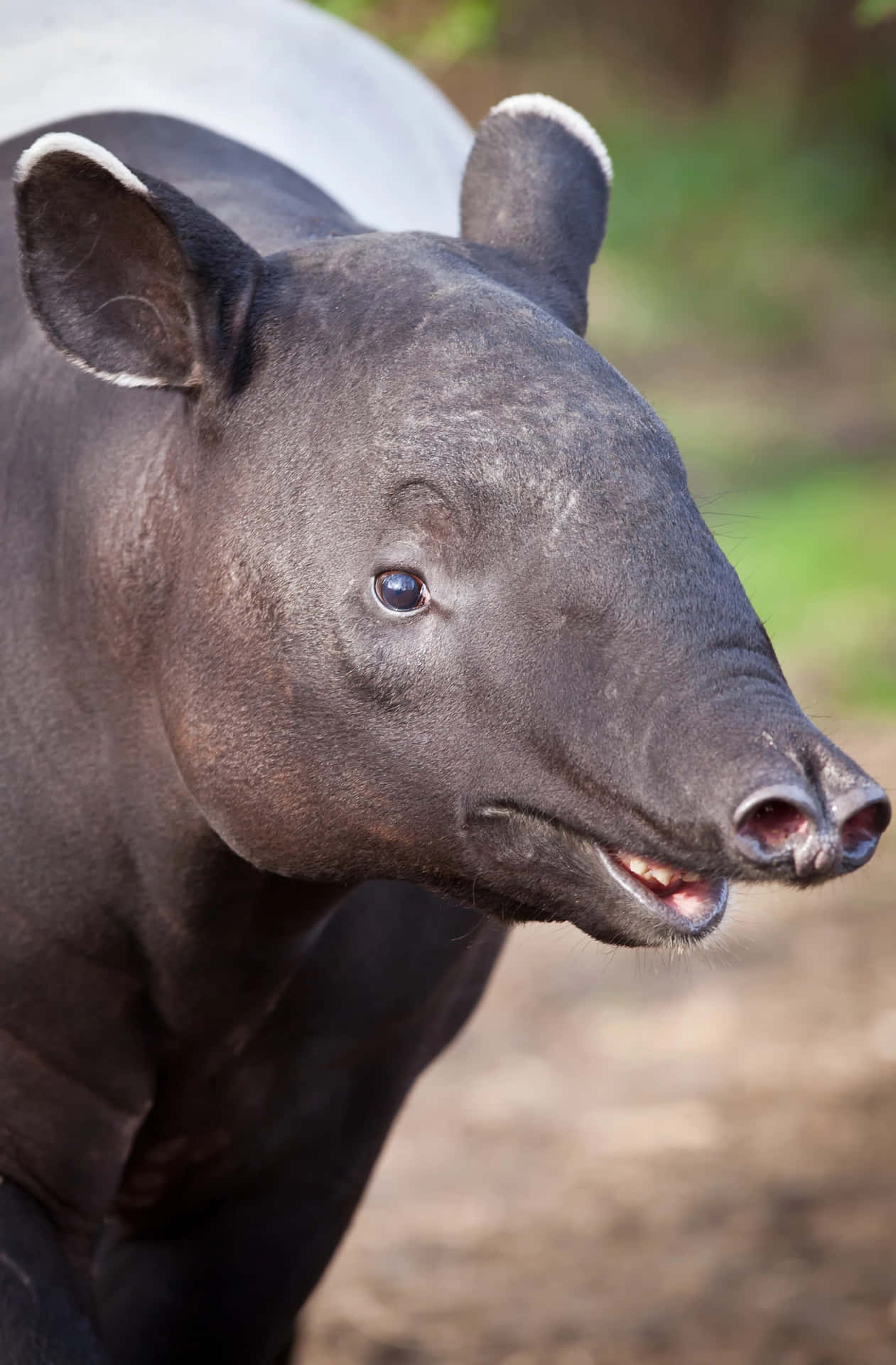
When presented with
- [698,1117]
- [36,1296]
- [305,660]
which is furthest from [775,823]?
[698,1117]

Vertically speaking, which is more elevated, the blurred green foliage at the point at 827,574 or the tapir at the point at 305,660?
the tapir at the point at 305,660

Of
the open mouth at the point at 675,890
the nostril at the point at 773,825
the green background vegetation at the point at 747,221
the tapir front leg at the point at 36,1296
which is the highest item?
the nostril at the point at 773,825

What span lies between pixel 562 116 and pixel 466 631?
3.82 feet

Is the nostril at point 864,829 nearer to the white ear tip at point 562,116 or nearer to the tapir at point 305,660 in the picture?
the tapir at point 305,660

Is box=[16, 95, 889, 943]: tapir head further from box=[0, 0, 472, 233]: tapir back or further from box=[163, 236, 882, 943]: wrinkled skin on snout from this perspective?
box=[0, 0, 472, 233]: tapir back

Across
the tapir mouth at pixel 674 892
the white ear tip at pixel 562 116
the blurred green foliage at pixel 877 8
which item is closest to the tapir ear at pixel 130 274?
the white ear tip at pixel 562 116

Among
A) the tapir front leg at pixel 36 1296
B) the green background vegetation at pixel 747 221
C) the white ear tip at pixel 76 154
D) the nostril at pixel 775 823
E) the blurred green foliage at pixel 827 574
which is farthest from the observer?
the green background vegetation at pixel 747 221

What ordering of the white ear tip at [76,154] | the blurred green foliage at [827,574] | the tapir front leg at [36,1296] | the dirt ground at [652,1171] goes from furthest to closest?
the blurred green foliage at [827,574] → the dirt ground at [652,1171] → the tapir front leg at [36,1296] → the white ear tip at [76,154]

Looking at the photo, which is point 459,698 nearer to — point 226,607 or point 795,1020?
point 226,607

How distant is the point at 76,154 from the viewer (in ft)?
8.30

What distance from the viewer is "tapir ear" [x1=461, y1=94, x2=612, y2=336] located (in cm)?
298

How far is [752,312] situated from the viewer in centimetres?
1391

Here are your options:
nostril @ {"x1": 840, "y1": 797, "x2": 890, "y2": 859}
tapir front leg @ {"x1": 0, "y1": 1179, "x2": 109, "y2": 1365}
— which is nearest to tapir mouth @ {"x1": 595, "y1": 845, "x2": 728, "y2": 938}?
nostril @ {"x1": 840, "y1": 797, "x2": 890, "y2": 859}

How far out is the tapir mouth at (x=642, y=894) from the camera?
2439 mm
